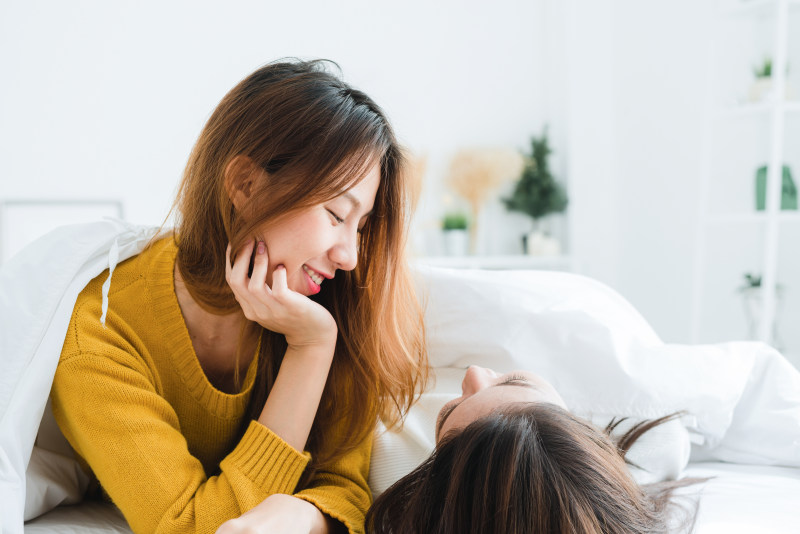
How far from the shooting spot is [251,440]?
3.43ft

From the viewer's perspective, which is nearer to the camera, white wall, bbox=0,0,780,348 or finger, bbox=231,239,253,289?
finger, bbox=231,239,253,289

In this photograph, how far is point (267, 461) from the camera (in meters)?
1.03

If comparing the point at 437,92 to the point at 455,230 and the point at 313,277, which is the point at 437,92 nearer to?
the point at 455,230

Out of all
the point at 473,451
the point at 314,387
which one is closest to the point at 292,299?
→ the point at 314,387

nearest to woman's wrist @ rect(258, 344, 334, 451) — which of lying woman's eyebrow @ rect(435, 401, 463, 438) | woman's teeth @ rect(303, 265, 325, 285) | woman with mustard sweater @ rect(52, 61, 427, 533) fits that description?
woman with mustard sweater @ rect(52, 61, 427, 533)

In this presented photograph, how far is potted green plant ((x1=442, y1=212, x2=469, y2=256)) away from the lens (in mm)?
3721

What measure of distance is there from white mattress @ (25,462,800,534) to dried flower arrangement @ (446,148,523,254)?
261cm

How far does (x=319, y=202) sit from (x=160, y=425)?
15.9 inches

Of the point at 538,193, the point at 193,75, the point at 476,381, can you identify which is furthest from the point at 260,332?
the point at 538,193

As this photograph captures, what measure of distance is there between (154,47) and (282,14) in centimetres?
67

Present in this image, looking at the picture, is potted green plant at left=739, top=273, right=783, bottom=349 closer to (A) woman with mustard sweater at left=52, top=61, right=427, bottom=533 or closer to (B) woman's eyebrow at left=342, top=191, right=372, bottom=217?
(A) woman with mustard sweater at left=52, top=61, right=427, bottom=533

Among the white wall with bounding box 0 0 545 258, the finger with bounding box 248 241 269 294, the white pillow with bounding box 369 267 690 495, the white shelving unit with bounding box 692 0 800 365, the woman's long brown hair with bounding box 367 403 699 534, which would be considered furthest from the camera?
the white wall with bounding box 0 0 545 258

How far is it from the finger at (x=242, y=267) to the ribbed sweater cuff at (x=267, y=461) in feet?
0.73

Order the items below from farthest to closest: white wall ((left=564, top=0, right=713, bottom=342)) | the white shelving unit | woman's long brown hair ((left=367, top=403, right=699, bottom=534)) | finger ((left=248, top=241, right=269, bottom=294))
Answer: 1. white wall ((left=564, top=0, right=713, bottom=342))
2. the white shelving unit
3. finger ((left=248, top=241, right=269, bottom=294))
4. woman's long brown hair ((left=367, top=403, right=699, bottom=534))
